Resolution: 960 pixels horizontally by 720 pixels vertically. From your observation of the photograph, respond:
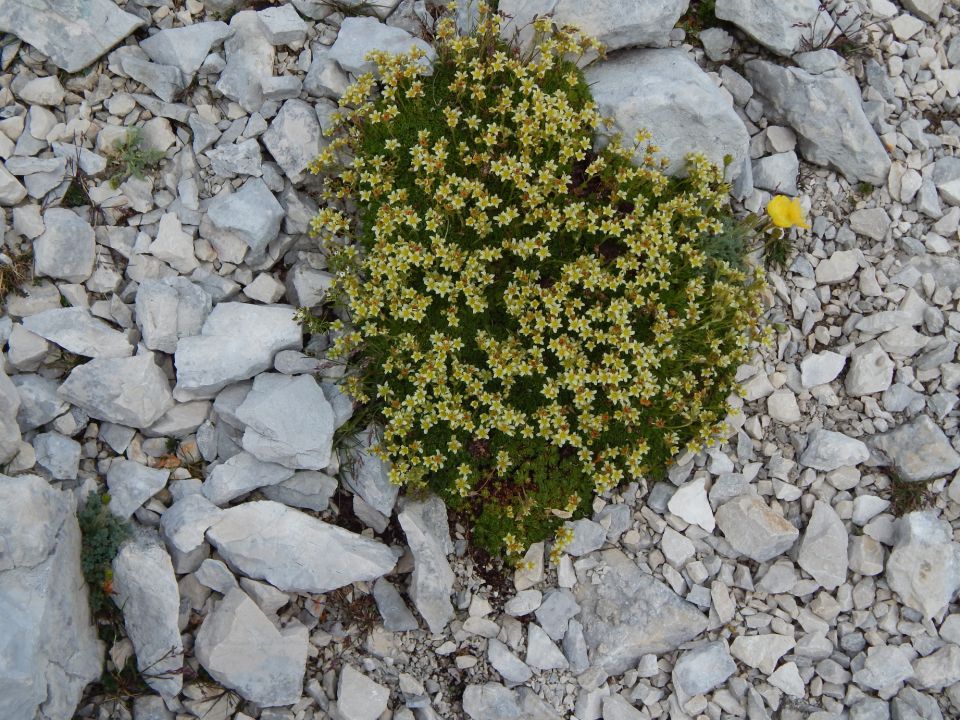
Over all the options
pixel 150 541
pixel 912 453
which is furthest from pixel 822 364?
pixel 150 541

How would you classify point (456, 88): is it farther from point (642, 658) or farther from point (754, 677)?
point (754, 677)

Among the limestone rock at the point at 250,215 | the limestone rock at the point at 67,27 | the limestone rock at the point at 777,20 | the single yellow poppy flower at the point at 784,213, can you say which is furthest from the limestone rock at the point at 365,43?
the single yellow poppy flower at the point at 784,213

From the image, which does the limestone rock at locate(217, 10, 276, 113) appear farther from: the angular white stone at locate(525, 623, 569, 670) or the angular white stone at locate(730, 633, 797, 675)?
the angular white stone at locate(730, 633, 797, 675)

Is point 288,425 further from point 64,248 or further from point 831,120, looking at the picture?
point 831,120

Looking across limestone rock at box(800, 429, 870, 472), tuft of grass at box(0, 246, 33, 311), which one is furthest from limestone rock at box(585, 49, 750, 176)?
tuft of grass at box(0, 246, 33, 311)

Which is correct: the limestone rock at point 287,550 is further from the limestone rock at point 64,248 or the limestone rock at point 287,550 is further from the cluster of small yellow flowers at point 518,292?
the limestone rock at point 64,248

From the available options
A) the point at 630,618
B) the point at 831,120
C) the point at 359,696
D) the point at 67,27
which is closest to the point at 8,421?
the point at 359,696
